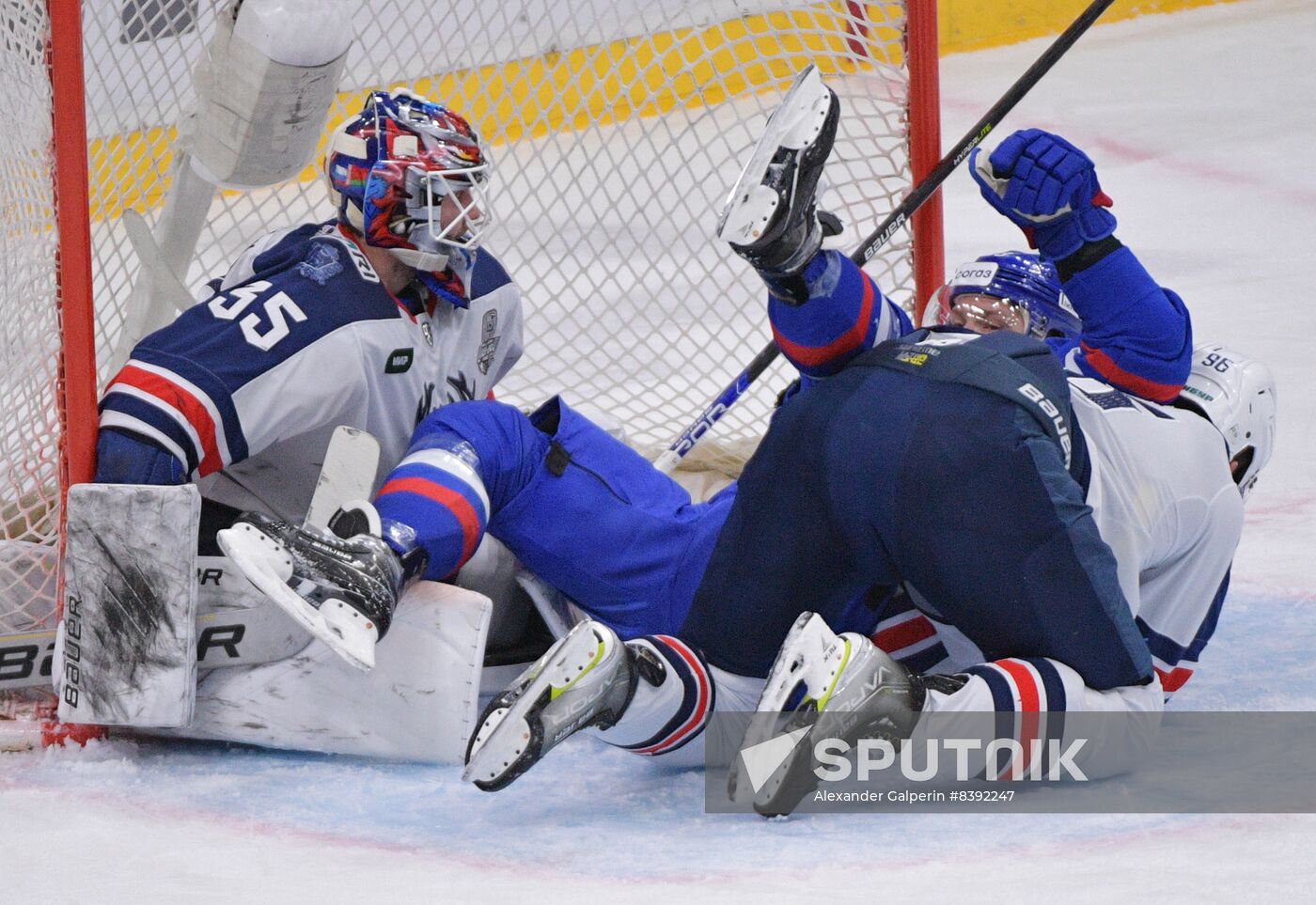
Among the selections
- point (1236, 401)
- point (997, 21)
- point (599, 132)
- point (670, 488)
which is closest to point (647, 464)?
point (670, 488)

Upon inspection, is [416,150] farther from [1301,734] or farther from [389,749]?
[1301,734]

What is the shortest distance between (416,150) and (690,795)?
3.34 feet

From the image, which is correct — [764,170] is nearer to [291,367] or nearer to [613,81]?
[291,367]

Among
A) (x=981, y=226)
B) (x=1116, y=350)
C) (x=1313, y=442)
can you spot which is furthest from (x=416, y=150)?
(x=981, y=226)

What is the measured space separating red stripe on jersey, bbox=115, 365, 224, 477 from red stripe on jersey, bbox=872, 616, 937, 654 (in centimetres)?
90

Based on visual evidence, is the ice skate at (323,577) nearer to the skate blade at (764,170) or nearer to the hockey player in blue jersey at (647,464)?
the hockey player in blue jersey at (647,464)

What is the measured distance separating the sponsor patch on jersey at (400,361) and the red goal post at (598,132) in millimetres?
493

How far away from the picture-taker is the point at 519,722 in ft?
6.04

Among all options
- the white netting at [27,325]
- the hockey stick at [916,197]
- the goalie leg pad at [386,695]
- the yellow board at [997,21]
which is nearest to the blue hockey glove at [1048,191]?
the hockey stick at [916,197]

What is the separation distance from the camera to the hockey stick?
121 inches

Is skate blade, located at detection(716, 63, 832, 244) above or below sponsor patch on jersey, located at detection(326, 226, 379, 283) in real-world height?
above

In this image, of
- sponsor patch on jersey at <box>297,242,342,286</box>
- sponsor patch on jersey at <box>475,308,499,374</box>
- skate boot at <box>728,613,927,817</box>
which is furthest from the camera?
sponsor patch on jersey at <box>475,308,499,374</box>

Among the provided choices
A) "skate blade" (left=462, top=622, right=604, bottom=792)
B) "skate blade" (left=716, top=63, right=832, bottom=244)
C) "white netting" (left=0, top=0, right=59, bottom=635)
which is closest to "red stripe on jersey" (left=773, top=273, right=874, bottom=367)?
"skate blade" (left=716, top=63, right=832, bottom=244)

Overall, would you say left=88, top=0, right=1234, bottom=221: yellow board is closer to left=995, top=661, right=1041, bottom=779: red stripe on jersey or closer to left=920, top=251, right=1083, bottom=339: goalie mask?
left=920, top=251, right=1083, bottom=339: goalie mask
